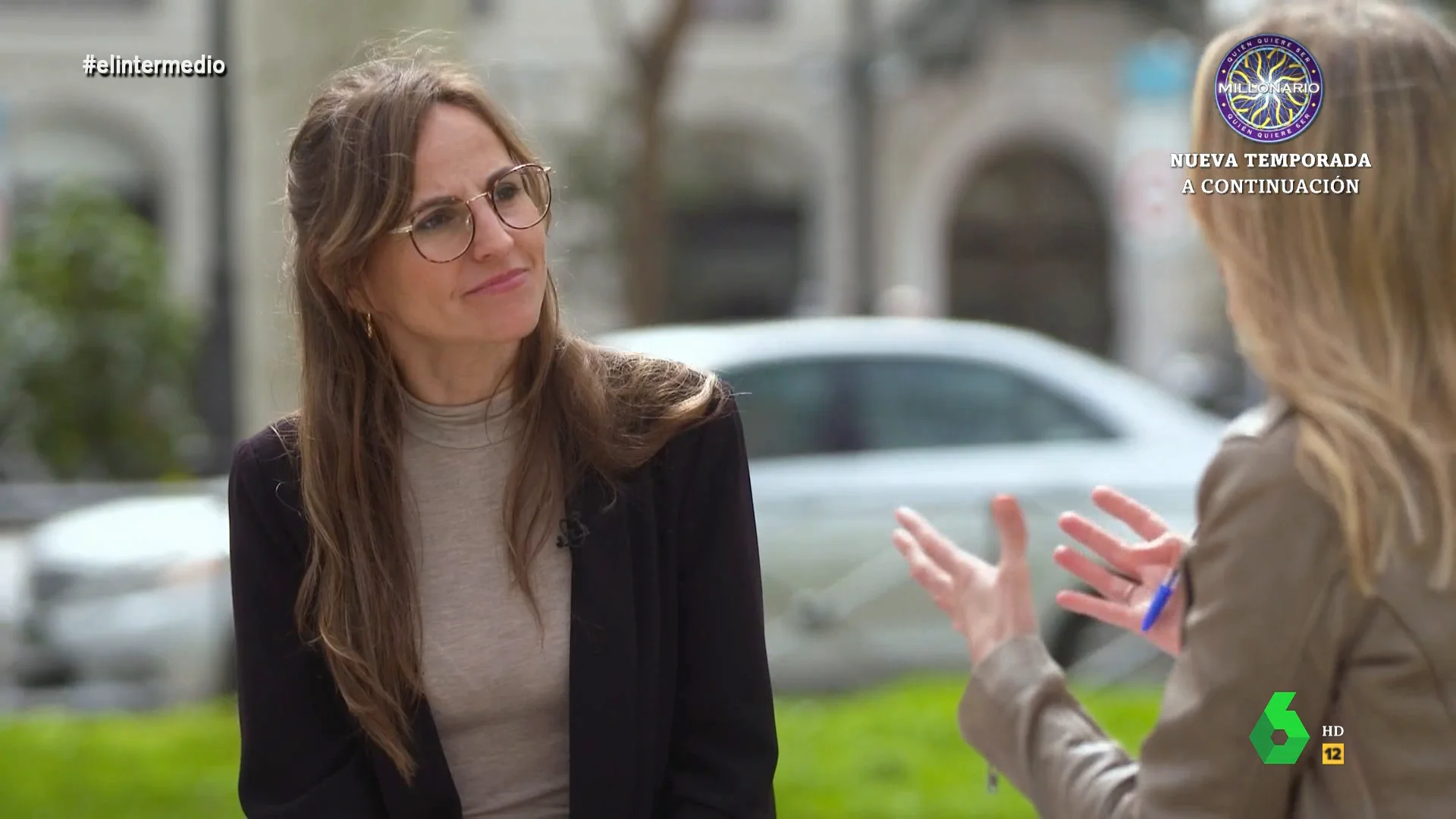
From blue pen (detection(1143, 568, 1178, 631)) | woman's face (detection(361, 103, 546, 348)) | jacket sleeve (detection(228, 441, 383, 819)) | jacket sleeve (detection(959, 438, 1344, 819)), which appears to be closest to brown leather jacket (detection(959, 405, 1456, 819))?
jacket sleeve (detection(959, 438, 1344, 819))

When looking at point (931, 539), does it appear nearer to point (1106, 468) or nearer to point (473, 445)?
point (473, 445)

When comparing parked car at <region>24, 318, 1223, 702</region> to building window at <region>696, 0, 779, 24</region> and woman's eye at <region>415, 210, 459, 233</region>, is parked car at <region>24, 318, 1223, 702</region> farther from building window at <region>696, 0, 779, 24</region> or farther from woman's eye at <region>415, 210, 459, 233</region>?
building window at <region>696, 0, 779, 24</region>

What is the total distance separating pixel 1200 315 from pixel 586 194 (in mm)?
8383

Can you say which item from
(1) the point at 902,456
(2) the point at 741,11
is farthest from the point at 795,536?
(2) the point at 741,11

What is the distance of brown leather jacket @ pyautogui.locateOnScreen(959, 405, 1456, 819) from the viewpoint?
1.67 m

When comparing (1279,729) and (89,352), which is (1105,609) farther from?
(89,352)

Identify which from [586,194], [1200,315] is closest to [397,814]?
[586,194]

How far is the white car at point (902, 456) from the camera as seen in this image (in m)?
6.98

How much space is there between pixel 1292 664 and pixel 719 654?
0.83m

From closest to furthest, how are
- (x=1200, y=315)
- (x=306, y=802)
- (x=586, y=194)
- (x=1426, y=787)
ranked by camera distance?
(x=1426, y=787) < (x=306, y=802) < (x=586, y=194) < (x=1200, y=315)

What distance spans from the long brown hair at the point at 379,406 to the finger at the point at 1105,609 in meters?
0.52

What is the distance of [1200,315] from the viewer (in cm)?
2361

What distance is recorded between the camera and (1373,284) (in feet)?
5.68

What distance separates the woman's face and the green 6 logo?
105 cm
